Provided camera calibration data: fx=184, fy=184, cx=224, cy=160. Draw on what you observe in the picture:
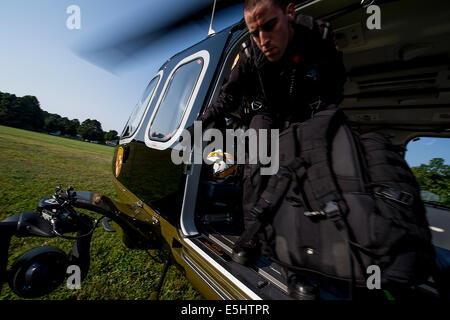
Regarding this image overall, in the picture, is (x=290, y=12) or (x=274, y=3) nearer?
(x=274, y=3)

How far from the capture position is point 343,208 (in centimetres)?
86

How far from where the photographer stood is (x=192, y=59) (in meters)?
2.12

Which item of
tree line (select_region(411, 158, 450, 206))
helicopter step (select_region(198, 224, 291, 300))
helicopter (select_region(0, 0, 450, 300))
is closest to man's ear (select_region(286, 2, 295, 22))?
helicopter (select_region(0, 0, 450, 300))

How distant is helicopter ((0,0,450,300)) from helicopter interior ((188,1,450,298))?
1 cm

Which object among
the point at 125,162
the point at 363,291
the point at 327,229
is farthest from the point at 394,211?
the point at 125,162

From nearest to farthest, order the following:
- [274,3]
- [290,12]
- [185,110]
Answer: [274,3], [290,12], [185,110]

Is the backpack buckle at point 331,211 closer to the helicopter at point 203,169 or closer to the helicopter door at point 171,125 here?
the helicopter at point 203,169

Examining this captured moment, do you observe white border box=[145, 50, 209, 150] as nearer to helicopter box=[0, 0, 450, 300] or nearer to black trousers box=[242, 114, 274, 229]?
helicopter box=[0, 0, 450, 300]

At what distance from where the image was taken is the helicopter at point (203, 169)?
1.15m

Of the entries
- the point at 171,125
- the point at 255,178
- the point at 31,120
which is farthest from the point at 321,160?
the point at 31,120

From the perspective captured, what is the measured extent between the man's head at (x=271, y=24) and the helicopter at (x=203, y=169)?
1.60 ft

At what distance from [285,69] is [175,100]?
52.0 inches

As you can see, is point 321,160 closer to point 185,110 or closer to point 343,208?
point 343,208

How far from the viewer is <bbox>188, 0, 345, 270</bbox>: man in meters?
1.18
